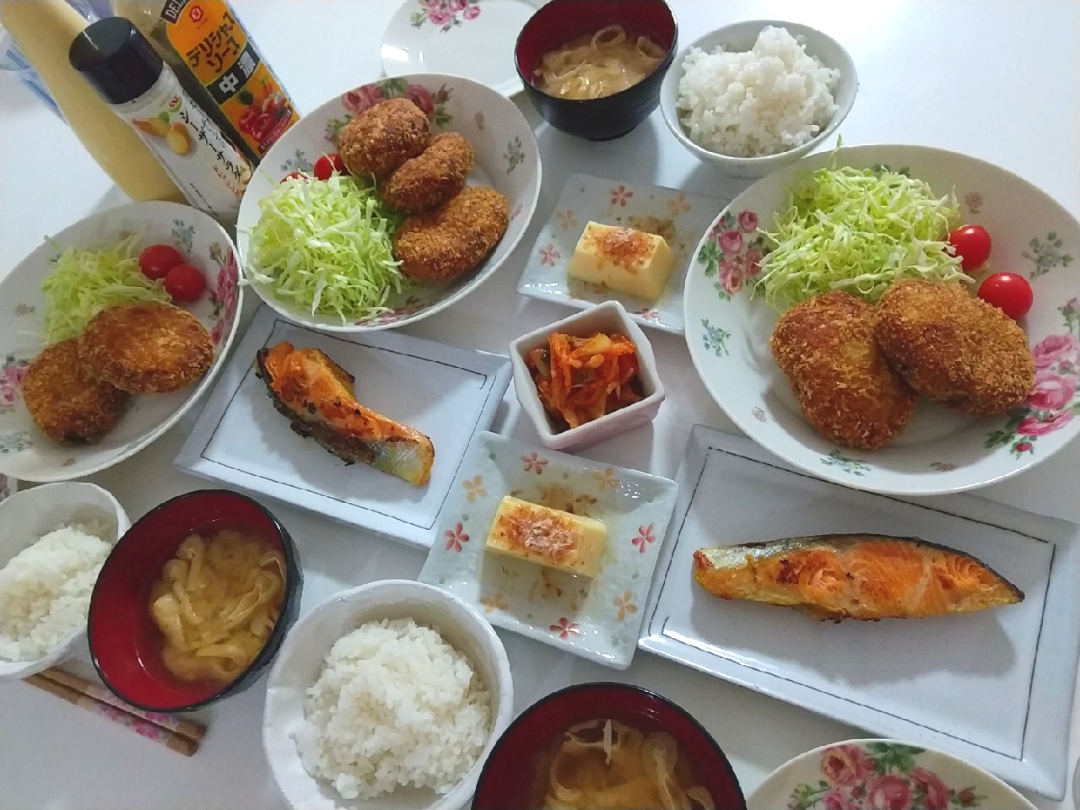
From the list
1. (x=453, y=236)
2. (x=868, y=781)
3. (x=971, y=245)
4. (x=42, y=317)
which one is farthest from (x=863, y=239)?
(x=42, y=317)

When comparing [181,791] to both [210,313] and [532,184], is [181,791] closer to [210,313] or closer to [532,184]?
[210,313]

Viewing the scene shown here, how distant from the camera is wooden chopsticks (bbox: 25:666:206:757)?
140 centimetres

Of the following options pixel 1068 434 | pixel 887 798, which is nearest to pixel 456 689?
pixel 887 798

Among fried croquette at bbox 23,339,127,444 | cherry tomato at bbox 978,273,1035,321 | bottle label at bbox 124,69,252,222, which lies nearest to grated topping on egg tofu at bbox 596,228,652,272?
cherry tomato at bbox 978,273,1035,321

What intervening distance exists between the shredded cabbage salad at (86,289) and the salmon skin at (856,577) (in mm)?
1486

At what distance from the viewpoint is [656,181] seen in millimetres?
1896

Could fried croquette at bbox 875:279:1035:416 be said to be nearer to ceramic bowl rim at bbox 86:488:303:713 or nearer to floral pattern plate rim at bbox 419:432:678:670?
floral pattern plate rim at bbox 419:432:678:670

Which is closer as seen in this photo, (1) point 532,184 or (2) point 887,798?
(2) point 887,798

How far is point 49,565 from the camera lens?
1.44 metres

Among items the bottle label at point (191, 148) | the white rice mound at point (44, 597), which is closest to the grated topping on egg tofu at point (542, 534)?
the white rice mound at point (44, 597)

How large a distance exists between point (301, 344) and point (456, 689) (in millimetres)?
947

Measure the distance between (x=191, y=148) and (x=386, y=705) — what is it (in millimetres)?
1344

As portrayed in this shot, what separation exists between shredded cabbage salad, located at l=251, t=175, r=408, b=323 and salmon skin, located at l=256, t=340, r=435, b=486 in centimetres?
15

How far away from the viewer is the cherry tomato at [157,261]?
1896 millimetres
